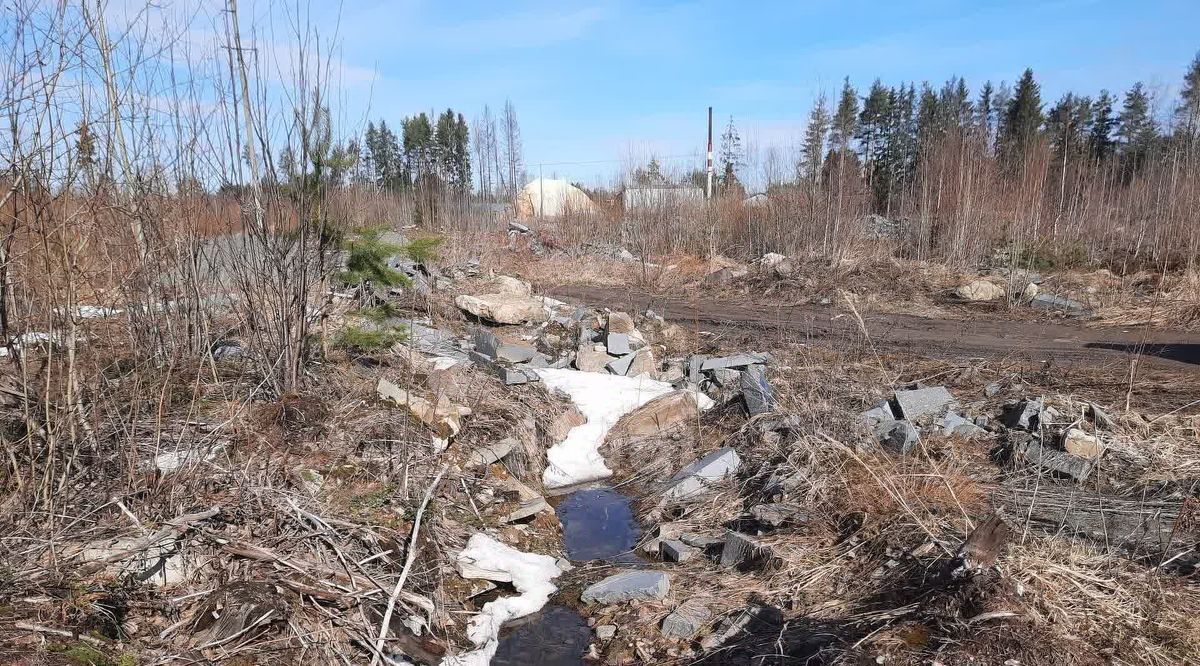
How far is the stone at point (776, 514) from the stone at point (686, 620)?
2.96ft

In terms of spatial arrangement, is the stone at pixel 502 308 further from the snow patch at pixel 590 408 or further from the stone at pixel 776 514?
the stone at pixel 776 514

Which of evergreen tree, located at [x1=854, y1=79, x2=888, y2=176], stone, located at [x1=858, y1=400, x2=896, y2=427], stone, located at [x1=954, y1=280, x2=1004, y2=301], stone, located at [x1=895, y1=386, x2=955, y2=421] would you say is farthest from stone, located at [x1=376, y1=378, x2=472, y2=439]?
evergreen tree, located at [x1=854, y1=79, x2=888, y2=176]

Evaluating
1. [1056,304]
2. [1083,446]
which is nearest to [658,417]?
[1083,446]

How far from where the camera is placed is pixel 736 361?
25.3 feet

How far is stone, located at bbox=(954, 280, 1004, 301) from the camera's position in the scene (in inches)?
477

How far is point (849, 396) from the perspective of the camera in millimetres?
6141

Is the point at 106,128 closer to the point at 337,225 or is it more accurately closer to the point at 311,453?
the point at 337,225

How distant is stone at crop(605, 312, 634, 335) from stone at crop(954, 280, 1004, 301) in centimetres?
669

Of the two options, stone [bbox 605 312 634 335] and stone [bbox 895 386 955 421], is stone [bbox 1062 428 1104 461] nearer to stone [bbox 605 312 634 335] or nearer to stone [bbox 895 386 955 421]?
stone [bbox 895 386 955 421]

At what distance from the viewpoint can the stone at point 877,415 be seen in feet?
17.7

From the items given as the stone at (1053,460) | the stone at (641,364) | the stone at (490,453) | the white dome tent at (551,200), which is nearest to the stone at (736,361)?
the stone at (641,364)

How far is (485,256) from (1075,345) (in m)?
12.1

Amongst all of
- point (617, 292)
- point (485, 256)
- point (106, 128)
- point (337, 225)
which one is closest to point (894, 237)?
point (617, 292)

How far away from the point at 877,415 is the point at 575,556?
267 cm
